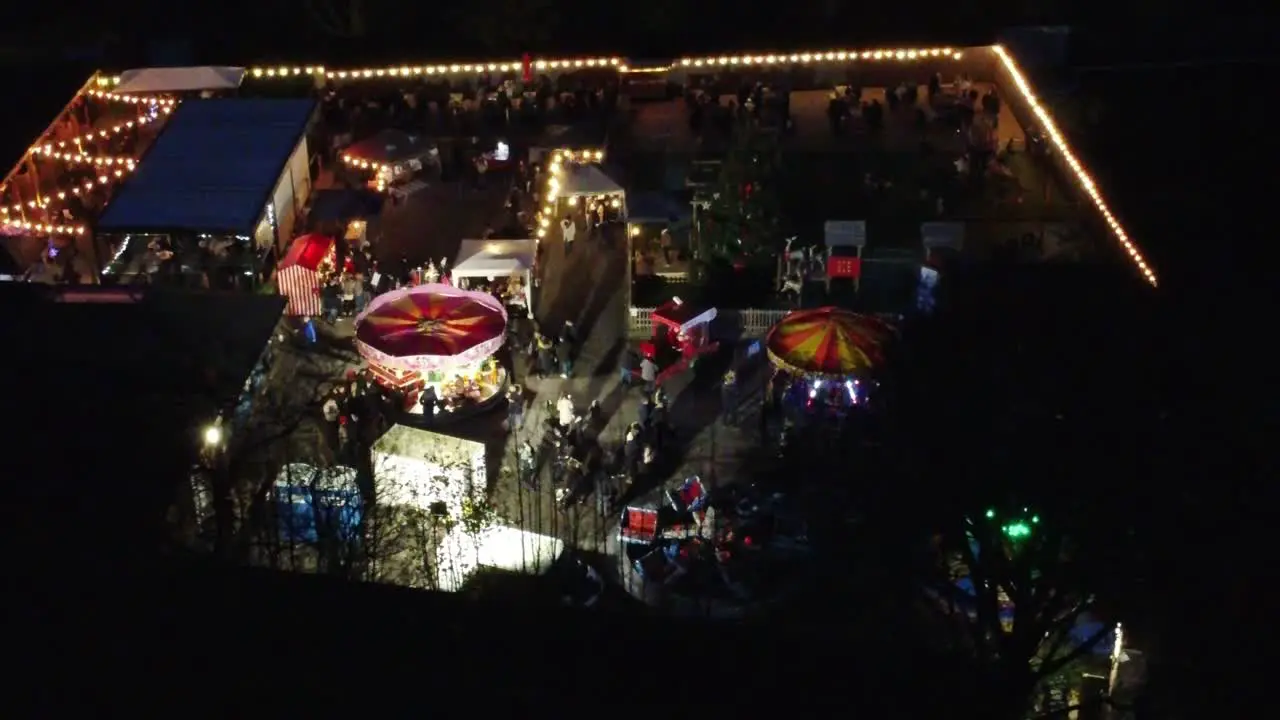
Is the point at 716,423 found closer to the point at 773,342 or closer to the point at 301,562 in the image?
the point at 773,342

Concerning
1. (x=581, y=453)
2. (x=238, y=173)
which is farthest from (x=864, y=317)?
(x=238, y=173)

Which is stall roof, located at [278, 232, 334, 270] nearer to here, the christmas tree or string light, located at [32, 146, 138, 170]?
string light, located at [32, 146, 138, 170]

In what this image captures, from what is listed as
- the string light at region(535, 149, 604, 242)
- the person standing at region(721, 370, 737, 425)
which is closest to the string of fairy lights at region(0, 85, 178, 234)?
the string light at region(535, 149, 604, 242)

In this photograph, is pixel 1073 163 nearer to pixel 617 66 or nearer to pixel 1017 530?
pixel 617 66

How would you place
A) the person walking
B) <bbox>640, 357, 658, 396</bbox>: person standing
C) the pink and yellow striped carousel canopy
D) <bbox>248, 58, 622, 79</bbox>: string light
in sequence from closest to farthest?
the pink and yellow striped carousel canopy → <bbox>640, 357, 658, 396</bbox>: person standing → the person walking → <bbox>248, 58, 622, 79</bbox>: string light

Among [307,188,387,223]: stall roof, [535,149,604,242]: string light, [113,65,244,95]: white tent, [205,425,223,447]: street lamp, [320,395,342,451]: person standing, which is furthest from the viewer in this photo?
[113,65,244,95]: white tent
